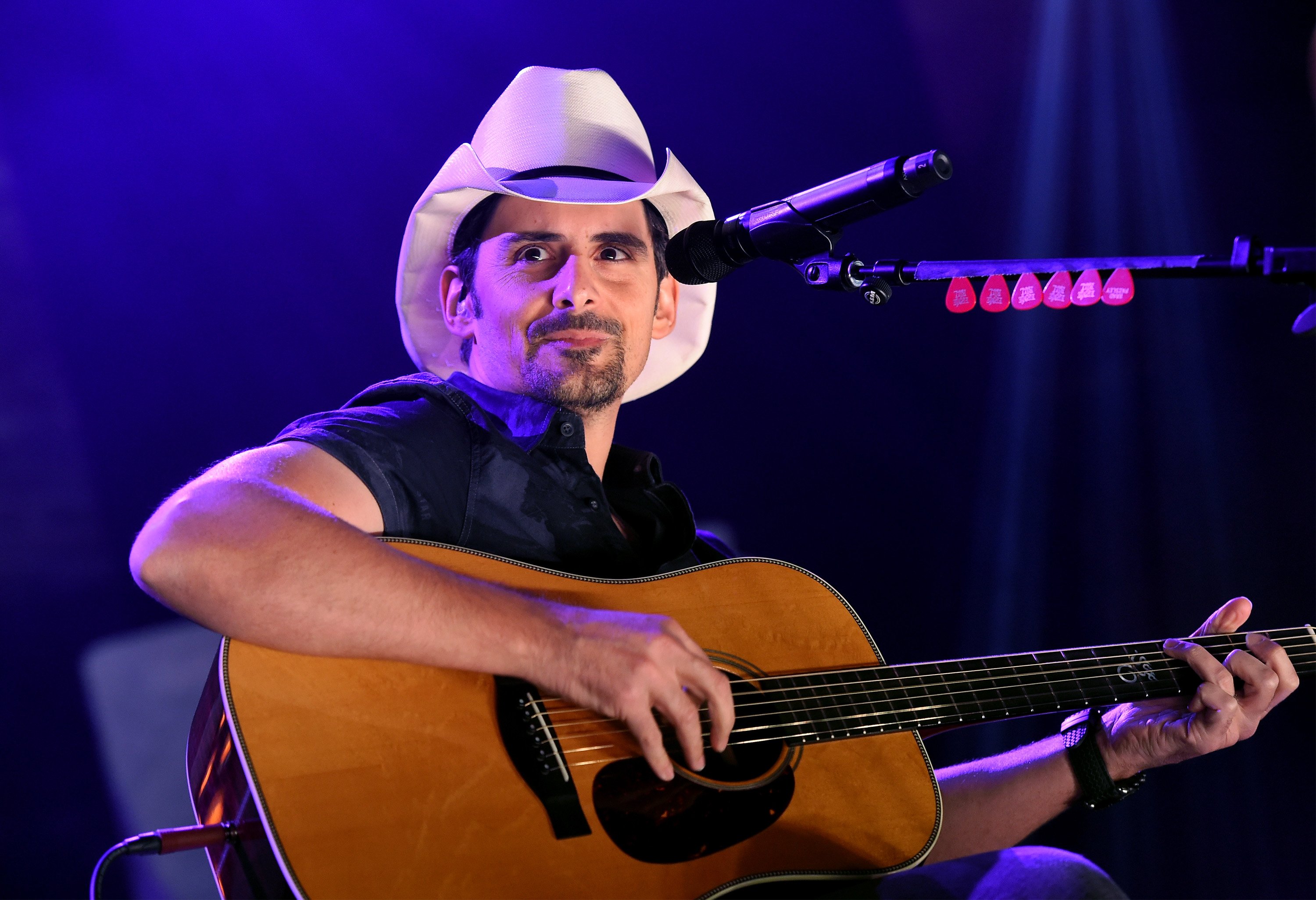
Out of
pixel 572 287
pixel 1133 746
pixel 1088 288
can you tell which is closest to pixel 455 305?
pixel 572 287

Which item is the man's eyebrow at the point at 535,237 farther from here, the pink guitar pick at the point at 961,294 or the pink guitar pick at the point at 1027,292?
the pink guitar pick at the point at 1027,292

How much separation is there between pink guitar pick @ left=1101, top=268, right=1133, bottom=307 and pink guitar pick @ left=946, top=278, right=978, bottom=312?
0.23m

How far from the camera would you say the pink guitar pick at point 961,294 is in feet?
5.42

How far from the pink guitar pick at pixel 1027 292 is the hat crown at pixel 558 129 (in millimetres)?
1199

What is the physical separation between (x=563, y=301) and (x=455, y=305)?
442mm

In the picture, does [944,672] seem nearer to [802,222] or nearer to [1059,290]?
[1059,290]

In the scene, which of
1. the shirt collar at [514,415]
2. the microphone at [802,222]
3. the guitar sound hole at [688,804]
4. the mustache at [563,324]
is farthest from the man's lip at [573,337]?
the guitar sound hole at [688,804]

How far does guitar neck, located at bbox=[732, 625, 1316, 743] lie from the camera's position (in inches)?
65.4

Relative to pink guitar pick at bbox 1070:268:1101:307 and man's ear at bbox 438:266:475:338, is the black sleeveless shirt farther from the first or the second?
pink guitar pick at bbox 1070:268:1101:307

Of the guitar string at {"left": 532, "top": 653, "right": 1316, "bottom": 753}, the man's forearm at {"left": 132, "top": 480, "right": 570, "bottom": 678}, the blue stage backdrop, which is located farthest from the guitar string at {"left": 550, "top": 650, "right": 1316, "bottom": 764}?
the blue stage backdrop

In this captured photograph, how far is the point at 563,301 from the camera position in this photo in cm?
219

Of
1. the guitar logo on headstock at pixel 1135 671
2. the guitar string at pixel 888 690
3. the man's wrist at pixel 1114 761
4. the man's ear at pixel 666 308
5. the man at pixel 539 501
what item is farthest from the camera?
the man's ear at pixel 666 308

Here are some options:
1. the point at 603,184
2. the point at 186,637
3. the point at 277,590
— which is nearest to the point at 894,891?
the point at 277,590

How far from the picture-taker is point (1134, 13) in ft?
12.1
